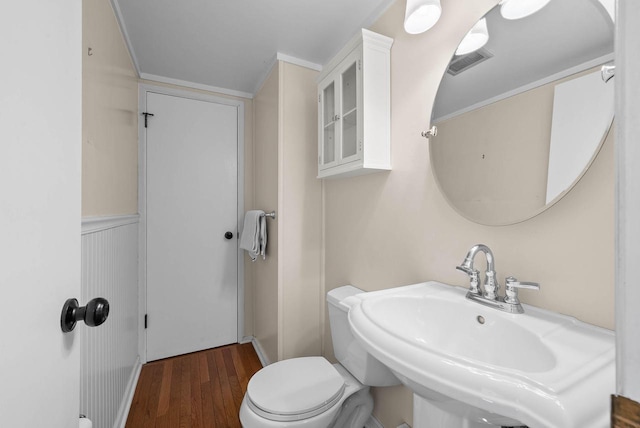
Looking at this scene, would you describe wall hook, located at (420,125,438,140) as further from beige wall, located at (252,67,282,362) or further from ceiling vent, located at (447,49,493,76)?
beige wall, located at (252,67,282,362)

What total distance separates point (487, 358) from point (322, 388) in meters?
0.73

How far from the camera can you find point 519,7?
837 mm

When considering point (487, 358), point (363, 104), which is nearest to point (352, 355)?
point (487, 358)

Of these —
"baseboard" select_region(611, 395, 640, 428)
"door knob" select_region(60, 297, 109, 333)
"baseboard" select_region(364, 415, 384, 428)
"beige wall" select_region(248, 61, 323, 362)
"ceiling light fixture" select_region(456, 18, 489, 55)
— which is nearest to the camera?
"baseboard" select_region(611, 395, 640, 428)

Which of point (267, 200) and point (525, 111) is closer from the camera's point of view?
point (525, 111)

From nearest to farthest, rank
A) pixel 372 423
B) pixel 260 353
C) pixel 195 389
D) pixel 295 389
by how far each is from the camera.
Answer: pixel 295 389 → pixel 372 423 → pixel 195 389 → pixel 260 353

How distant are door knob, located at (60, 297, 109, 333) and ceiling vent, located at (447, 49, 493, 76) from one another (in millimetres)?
1234

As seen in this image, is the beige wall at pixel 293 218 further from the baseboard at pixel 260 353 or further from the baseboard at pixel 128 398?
the baseboard at pixel 128 398

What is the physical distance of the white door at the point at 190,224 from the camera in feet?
7.04

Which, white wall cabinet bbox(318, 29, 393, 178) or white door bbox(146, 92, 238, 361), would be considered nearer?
white wall cabinet bbox(318, 29, 393, 178)

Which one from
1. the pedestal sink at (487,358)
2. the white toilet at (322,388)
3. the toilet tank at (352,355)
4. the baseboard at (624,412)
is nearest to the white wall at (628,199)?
the baseboard at (624,412)

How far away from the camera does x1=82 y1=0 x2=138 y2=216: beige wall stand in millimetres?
1021

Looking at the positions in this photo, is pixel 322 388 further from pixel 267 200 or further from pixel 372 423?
pixel 267 200

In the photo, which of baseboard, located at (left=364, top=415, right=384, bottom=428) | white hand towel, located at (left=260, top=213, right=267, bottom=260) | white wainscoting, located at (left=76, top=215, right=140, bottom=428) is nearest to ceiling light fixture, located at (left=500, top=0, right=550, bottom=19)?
white wainscoting, located at (left=76, top=215, right=140, bottom=428)
